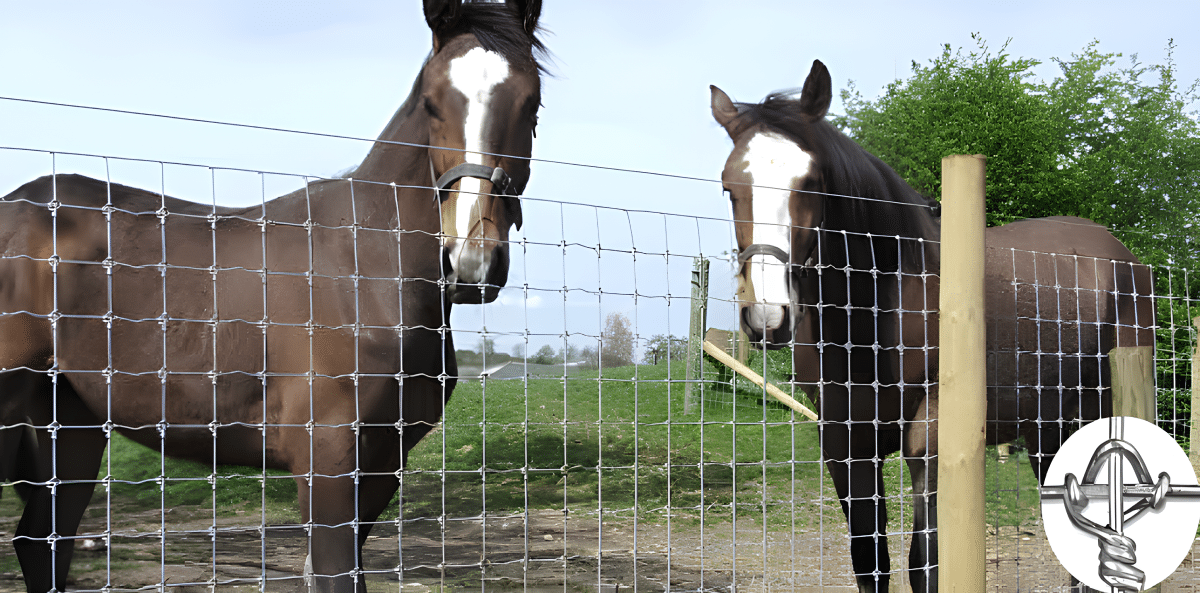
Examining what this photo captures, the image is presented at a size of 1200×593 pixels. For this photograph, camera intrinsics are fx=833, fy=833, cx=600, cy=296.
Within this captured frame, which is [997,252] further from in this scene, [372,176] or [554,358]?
[554,358]

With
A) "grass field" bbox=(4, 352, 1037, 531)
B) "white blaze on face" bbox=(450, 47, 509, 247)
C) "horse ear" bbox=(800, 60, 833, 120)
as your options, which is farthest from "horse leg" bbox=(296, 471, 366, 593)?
"grass field" bbox=(4, 352, 1037, 531)

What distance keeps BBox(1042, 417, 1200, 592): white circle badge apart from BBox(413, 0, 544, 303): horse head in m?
2.30

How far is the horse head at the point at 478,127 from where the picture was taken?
8.53 ft

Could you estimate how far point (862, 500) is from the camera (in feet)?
12.3

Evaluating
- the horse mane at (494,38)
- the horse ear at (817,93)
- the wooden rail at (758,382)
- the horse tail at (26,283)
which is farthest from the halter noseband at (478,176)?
the horse ear at (817,93)

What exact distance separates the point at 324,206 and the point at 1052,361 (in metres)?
3.73

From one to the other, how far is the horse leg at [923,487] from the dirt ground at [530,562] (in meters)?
0.59

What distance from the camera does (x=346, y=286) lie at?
2.75 metres

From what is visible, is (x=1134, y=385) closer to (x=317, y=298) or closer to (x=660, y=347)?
(x=317, y=298)

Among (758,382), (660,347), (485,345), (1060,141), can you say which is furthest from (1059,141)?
(485,345)

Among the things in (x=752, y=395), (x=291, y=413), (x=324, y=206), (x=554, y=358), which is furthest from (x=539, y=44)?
(x=752, y=395)

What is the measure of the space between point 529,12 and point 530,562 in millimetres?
3610

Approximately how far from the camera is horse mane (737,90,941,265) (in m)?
3.65

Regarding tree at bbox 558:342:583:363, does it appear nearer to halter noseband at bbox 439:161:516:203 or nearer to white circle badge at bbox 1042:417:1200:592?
halter noseband at bbox 439:161:516:203
